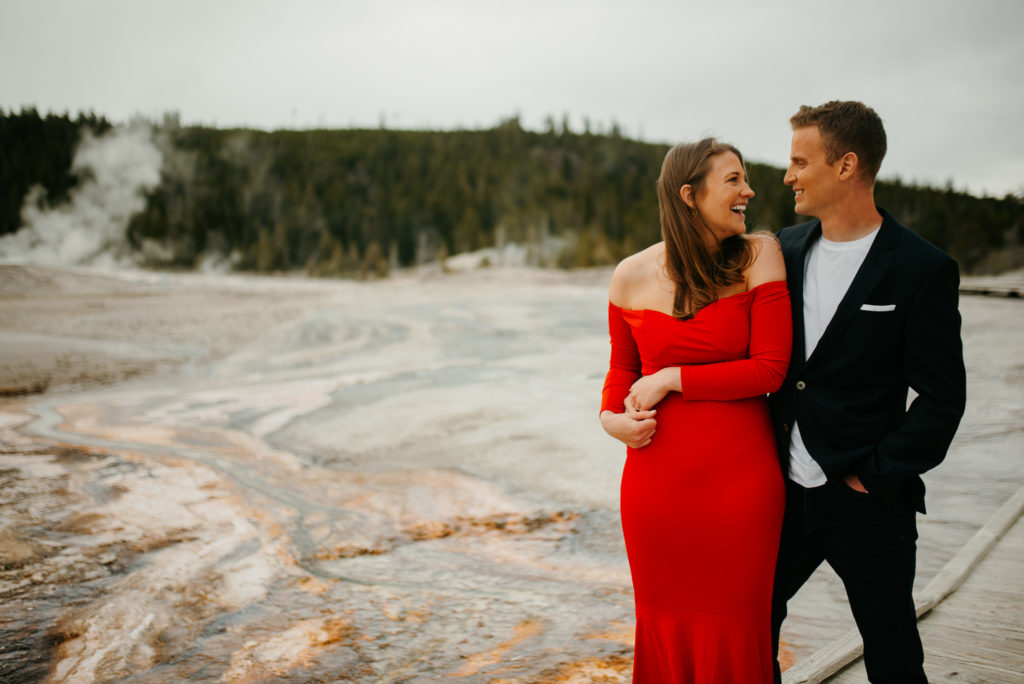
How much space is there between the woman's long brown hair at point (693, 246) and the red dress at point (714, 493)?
0.05 meters

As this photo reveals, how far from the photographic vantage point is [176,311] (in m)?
19.0

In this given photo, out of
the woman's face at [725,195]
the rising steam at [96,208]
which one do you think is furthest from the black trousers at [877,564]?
the rising steam at [96,208]

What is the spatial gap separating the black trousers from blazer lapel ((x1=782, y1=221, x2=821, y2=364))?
343 millimetres

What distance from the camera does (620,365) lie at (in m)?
1.97

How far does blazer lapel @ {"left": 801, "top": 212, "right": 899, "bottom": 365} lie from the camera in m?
1.66

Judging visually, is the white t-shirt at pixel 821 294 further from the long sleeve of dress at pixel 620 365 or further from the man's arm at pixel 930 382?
the long sleeve of dress at pixel 620 365

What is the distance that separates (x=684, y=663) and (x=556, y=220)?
58.1m

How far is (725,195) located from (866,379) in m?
0.55

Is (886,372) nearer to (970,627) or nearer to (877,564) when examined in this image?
(877,564)

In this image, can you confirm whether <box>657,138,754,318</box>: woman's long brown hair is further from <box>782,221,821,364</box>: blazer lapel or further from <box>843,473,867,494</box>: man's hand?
<box>843,473,867,494</box>: man's hand

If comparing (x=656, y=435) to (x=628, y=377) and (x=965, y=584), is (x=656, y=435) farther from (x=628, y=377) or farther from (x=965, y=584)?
(x=965, y=584)

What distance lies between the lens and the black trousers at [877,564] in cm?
167

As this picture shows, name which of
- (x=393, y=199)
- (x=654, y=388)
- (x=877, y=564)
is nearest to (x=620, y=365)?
(x=654, y=388)

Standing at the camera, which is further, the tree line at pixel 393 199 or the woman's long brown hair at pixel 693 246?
the tree line at pixel 393 199
